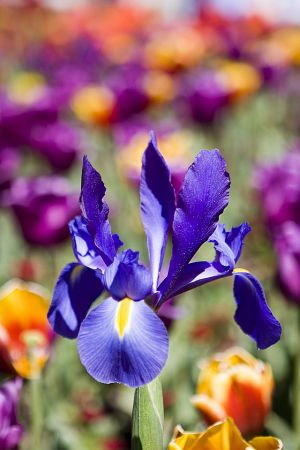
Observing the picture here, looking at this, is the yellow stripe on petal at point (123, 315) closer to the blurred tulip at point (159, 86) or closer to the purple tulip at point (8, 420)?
the purple tulip at point (8, 420)

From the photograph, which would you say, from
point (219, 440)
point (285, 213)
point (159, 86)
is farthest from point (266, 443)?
point (159, 86)

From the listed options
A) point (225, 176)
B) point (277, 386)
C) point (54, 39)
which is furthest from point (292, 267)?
point (54, 39)

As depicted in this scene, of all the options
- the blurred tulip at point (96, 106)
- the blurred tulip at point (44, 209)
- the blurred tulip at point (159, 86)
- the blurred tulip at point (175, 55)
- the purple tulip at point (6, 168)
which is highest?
the blurred tulip at point (44, 209)

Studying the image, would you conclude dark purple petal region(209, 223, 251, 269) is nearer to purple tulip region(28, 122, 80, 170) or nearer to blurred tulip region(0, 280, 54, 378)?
blurred tulip region(0, 280, 54, 378)

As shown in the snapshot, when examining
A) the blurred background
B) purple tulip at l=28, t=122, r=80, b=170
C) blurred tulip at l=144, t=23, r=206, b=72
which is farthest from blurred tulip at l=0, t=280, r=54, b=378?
blurred tulip at l=144, t=23, r=206, b=72

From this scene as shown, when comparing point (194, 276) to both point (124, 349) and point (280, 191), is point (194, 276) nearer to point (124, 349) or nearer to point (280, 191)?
point (124, 349)

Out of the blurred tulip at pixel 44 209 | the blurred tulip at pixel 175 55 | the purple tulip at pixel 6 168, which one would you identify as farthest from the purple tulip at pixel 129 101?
the blurred tulip at pixel 44 209

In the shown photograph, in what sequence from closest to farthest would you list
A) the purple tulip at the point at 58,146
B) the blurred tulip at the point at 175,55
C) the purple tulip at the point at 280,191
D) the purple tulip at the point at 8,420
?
the purple tulip at the point at 8,420
the purple tulip at the point at 280,191
the purple tulip at the point at 58,146
the blurred tulip at the point at 175,55
